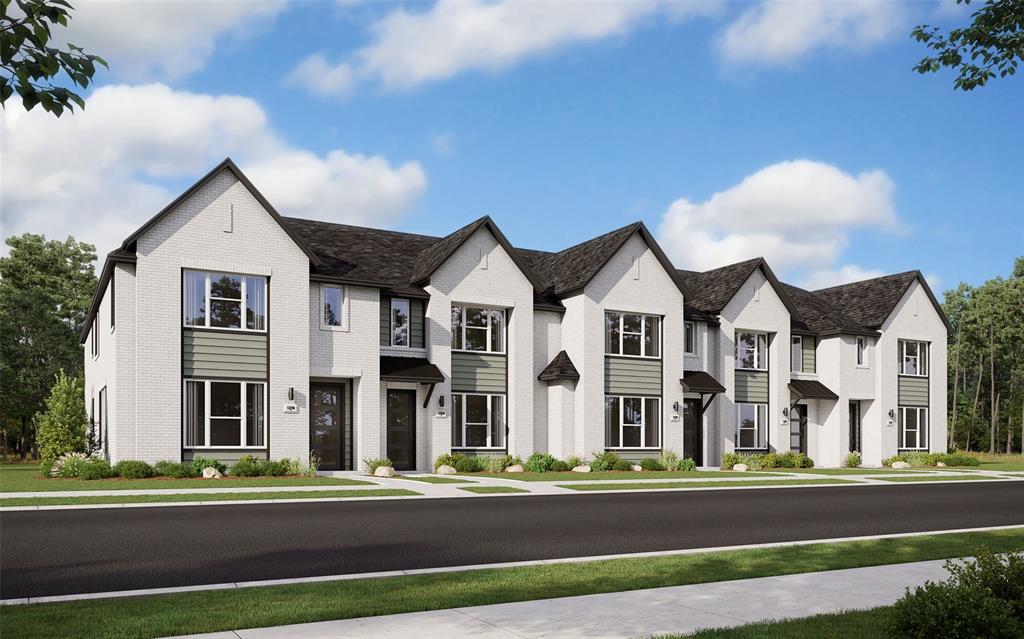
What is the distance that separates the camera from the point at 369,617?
791 centimetres

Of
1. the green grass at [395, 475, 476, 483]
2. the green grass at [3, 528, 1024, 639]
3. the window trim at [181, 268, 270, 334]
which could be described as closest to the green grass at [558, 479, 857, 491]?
the green grass at [395, 475, 476, 483]

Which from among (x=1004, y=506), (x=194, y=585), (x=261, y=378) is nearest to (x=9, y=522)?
(x=194, y=585)

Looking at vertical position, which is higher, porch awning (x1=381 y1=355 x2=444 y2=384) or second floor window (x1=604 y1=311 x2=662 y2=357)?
second floor window (x1=604 y1=311 x2=662 y2=357)

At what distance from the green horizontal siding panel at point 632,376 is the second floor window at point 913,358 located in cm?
1515

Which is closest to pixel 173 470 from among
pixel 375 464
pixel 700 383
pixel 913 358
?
pixel 375 464

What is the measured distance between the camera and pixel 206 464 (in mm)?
26125

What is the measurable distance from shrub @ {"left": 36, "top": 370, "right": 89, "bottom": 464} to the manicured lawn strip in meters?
13.7

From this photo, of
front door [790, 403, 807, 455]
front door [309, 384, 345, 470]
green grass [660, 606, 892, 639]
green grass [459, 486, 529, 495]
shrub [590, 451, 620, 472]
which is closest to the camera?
green grass [660, 606, 892, 639]

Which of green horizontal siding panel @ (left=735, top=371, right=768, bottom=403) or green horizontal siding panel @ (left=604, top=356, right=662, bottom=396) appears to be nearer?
green horizontal siding panel @ (left=604, top=356, right=662, bottom=396)

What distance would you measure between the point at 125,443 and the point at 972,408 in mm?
69219

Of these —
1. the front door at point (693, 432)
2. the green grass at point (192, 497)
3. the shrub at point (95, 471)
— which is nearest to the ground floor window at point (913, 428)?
the front door at point (693, 432)

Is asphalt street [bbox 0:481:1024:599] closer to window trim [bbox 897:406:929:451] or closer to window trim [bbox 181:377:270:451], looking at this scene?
window trim [bbox 181:377:270:451]

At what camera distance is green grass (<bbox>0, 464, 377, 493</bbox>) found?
2184cm

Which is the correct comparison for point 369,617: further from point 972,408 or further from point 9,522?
point 972,408
